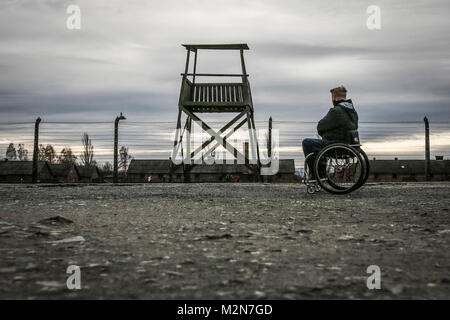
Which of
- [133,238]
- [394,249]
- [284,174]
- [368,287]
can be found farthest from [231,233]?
[284,174]

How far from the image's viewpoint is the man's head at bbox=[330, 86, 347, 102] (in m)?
5.85

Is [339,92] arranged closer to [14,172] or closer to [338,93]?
[338,93]

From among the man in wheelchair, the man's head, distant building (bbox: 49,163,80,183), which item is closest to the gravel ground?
the man in wheelchair

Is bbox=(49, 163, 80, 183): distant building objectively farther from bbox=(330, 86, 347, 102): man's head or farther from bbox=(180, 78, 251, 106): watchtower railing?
bbox=(330, 86, 347, 102): man's head

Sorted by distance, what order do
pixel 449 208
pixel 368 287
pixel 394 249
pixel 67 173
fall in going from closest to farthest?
1. pixel 368 287
2. pixel 394 249
3. pixel 449 208
4. pixel 67 173

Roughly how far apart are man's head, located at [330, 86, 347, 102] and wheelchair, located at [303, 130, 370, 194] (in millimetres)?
544

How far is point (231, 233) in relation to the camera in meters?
2.90

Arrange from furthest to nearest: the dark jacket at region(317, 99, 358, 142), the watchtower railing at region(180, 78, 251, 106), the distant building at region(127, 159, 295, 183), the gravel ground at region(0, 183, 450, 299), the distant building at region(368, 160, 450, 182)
Result: the distant building at region(368, 160, 450, 182)
the distant building at region(127, 159, 295, 183)
the watchtower railing at region(180, 78, 251, 106)
the dark jacket at region(317, 99, 358, 142)
the gravel ground at region(0, 183, 450, 299)

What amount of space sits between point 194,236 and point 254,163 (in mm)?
8035

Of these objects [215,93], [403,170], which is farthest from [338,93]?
[403,170]

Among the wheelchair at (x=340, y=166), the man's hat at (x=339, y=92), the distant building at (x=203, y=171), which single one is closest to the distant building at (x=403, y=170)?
the distant building at (x=203, y=171)
